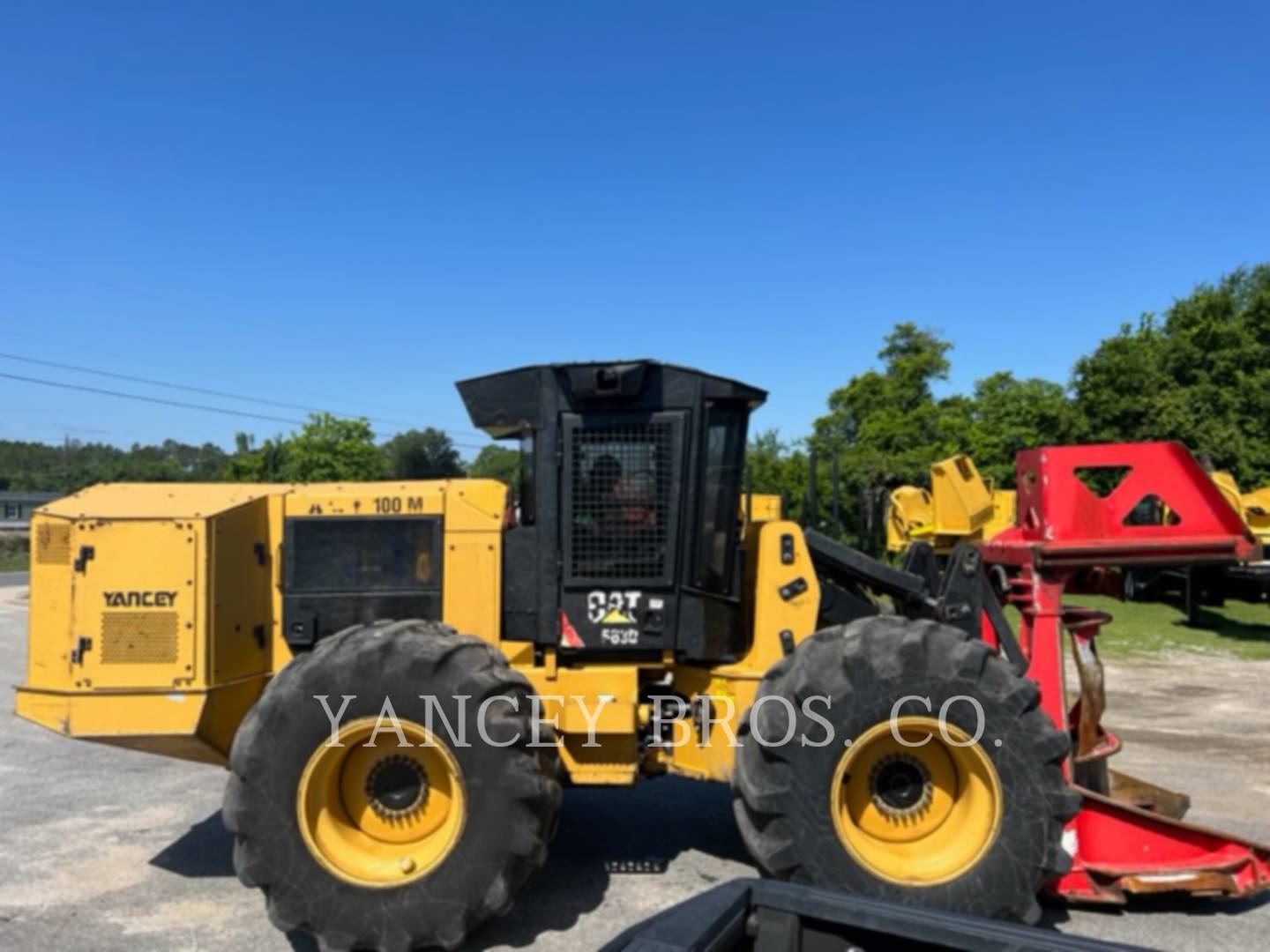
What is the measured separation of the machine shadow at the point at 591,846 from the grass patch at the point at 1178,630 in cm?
737

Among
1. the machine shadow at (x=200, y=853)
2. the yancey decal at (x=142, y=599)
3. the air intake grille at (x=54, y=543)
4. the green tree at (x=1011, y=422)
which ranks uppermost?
the green tree at (x=1011, y=422)

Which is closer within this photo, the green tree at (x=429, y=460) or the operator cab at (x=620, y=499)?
the operator cab at (x=620, y=499)

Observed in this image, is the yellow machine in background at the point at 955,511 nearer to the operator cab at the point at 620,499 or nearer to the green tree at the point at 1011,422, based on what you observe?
the green tree at the point at 1011,422

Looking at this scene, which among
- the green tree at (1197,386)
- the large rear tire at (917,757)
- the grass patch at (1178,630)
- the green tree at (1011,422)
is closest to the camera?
the large rear tire at (917,757)

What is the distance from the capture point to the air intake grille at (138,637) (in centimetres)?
469

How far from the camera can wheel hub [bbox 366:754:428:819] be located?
443 cm

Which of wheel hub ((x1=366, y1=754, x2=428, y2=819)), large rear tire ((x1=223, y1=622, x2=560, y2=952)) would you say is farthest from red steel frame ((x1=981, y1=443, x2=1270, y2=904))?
wheel hub ((x1=366, y1=754, x2=428, y2=819))

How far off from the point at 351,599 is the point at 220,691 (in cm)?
79

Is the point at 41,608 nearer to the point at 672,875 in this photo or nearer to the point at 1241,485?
the point at 672,875

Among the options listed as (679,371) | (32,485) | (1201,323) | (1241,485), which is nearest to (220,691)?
(679,371)

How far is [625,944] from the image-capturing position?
2033mm

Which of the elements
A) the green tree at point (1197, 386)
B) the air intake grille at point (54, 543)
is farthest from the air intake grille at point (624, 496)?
the green tree at point (1197, 386)

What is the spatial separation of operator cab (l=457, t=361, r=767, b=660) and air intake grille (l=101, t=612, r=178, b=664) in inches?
71.5

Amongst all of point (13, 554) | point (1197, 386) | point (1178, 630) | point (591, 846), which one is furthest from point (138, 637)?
point (13, 554)
